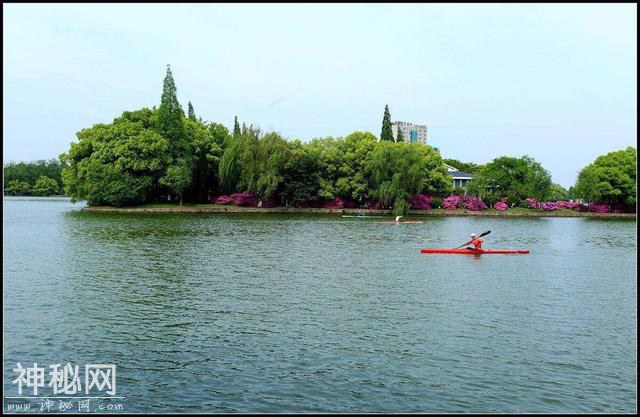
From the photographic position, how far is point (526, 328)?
48.8ft

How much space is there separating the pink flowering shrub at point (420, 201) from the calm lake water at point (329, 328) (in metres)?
42.3

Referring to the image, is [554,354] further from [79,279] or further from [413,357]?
[79,279]

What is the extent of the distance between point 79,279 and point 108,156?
46679 millimetres

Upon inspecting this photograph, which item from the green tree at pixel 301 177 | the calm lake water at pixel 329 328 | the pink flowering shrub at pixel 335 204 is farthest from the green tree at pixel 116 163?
the calm lake water at pixel 329 328

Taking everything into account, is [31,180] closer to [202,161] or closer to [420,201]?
[202,161]

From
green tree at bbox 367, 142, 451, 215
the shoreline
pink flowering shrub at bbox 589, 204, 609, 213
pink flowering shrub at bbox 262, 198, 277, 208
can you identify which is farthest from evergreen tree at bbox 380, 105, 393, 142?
pink flowering shrub at bbox 589, 204, 609, 213

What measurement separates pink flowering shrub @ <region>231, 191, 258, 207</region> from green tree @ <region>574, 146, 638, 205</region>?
4265cm

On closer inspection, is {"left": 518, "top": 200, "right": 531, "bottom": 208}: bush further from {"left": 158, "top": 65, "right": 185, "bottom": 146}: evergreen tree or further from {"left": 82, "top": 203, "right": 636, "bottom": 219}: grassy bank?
{"left": 158, "top": 65, "right": 185, "bottom": 146}: evergreen tree

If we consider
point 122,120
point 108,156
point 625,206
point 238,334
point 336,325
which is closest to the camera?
point 238,334

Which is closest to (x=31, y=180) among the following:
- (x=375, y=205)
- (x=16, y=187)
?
(x=16, y=187)

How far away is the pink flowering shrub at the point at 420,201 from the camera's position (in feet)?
235

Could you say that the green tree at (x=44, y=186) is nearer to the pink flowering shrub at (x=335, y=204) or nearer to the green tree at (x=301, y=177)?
the green tree at (x=301, y=177)

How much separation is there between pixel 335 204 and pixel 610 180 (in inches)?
1420

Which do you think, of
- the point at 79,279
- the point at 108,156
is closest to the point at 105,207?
the point at 108,156
